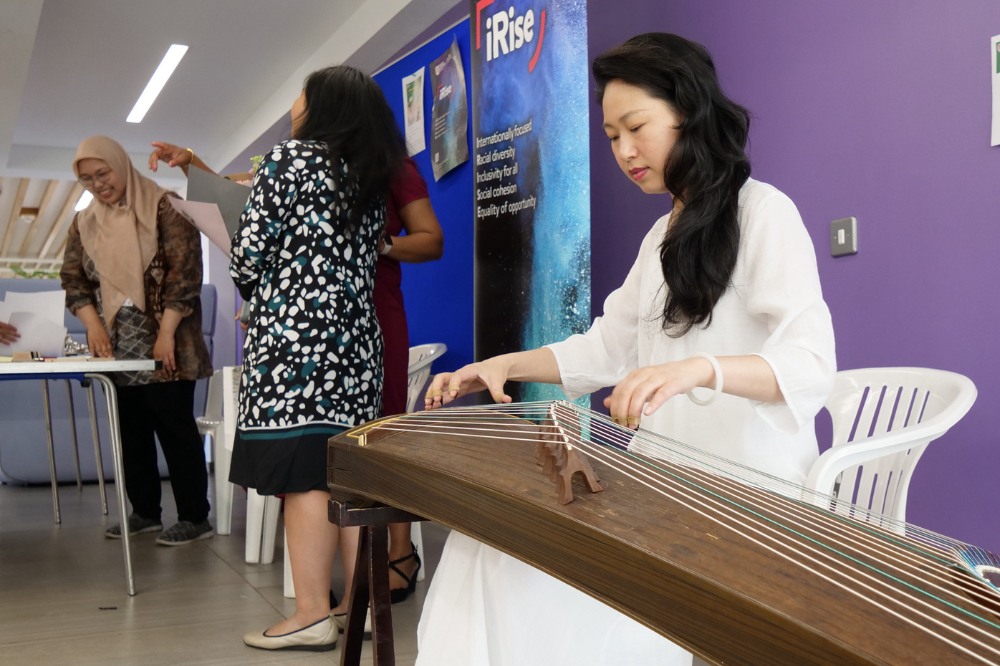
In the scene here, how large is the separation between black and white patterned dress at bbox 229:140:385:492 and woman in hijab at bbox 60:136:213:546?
4.53 feet

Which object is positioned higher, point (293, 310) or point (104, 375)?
point (293, 310)

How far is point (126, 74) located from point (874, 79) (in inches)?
235

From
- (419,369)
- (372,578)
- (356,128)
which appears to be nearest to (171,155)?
(356,128)

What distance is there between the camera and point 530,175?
3227mm

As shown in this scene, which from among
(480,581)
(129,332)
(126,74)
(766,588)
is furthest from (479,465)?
(126,74)

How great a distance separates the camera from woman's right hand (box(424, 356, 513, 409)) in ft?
4.47

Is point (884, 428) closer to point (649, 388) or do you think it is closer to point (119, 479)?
point (649, 388)

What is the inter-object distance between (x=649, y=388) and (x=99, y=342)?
9.84ft

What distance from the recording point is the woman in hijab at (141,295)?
11.5 ft

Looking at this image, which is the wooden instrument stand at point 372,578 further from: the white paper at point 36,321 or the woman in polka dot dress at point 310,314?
the white paper at point 36,321

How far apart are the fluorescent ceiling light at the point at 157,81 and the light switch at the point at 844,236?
5.13 metres

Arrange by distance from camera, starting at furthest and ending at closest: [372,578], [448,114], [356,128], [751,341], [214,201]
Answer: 1. [448,114]
2. [214,201]
3. [356,128]
4. [751,341]
5. [372,578]

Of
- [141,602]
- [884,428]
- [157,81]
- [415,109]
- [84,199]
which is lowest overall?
[141,602]

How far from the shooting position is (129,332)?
140 inches
